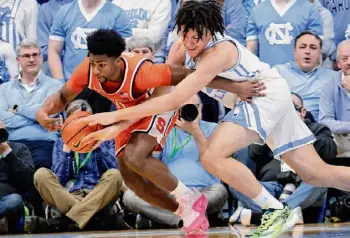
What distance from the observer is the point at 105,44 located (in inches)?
230

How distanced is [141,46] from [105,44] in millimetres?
2575

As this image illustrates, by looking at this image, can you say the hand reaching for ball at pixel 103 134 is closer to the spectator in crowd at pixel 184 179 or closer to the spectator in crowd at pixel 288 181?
the spectator in crowd at pixel 184 179

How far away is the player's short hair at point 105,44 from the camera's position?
5832 mm

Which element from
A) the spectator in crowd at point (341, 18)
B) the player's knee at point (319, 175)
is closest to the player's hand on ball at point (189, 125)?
the player's knee at point (319, 175)

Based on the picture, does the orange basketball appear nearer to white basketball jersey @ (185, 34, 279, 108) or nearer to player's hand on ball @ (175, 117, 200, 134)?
white basketball jersey @ (185, 34, 279, 108)

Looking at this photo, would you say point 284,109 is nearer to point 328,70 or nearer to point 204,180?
point 204,180

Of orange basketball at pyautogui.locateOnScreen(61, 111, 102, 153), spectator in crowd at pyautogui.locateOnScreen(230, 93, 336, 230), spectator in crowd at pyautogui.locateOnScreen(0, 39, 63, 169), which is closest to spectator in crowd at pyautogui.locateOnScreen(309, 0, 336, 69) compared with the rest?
spectator in crowd at pyautogui.locateOnScreen(230, 93, 336, 230)

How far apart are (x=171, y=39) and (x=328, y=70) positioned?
5.50 feet

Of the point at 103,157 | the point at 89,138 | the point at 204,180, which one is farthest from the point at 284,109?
the point at 103,157

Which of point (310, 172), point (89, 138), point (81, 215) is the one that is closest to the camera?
point (89, 138)

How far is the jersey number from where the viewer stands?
6.17 metres

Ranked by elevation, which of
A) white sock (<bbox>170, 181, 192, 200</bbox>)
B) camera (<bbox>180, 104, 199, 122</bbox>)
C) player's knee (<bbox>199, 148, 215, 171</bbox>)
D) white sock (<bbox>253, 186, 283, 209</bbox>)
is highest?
player's knee (<bbox>199, 148, 215, 171</bbox>)

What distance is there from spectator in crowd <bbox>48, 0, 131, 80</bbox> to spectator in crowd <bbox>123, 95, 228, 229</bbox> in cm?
140

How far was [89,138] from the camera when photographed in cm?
553
